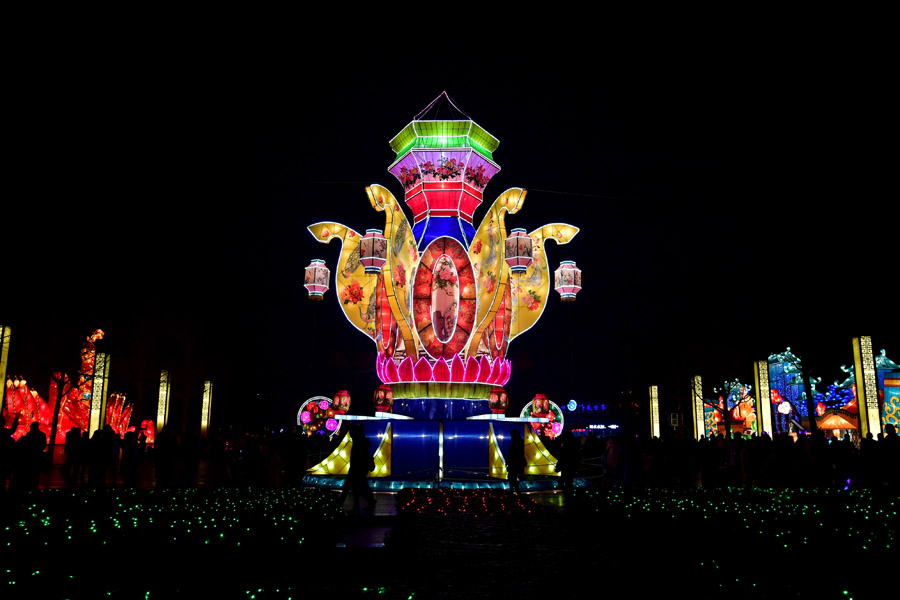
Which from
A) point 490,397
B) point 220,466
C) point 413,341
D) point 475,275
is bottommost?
point 220,466

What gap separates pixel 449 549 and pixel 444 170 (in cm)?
1245

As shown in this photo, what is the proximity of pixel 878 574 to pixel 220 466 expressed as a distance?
66.9ft

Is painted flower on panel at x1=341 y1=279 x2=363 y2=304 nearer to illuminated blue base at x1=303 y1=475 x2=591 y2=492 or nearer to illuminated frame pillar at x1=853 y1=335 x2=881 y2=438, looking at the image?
illuminated blue base at x1=303 y1=475 x2=591 y2=492

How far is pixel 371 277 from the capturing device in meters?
18.7

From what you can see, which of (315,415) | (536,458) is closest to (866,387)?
(536,458)

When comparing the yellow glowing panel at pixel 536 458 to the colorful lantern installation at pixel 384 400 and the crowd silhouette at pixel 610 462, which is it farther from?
the colorful lantern installation at pixel 384 400

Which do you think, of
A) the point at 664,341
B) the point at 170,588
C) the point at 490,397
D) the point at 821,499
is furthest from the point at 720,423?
the point at 170,588

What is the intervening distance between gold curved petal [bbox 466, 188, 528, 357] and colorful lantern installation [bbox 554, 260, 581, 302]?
2072 mm

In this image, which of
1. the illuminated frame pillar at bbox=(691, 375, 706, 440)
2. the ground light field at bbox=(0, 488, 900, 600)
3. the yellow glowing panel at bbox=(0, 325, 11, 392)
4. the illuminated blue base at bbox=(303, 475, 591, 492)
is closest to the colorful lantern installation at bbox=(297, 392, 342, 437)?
the yellow glowing panel at bbox=(0, 325, 11, 392)

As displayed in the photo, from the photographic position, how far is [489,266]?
1734 cm

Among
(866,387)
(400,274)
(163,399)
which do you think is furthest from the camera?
(163,399)

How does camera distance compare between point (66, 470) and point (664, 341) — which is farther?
point (664, 341)

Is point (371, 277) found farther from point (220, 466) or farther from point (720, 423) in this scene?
point (720, 423)

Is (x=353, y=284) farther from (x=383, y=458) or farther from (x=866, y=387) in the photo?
(x=866, y=387)
